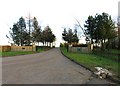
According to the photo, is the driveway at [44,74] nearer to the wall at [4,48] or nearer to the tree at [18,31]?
the wall at [4,48]

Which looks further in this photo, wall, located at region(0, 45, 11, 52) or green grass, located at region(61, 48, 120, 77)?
wall, located at region(0, 45, 11, 52)

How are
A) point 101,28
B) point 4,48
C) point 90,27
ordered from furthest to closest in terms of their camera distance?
point 90,27 < point 4,48 < point 101,28

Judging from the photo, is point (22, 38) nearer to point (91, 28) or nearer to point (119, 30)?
point (91, 28)

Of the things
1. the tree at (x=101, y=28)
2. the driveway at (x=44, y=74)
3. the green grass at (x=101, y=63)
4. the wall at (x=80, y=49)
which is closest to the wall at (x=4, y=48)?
the wall at (x=80, y=49)

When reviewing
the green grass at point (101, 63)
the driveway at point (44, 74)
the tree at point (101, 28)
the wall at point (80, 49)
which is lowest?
the driveway at point (44, 74)

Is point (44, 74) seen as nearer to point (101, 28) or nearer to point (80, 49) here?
point (80, 49)

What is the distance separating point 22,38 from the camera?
9531 cm

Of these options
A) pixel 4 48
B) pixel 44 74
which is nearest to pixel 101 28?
pixel 4 48

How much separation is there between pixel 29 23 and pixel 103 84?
67.2 metres

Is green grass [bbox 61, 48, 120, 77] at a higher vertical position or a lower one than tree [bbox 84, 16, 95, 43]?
lower

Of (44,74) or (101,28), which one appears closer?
(44,74)

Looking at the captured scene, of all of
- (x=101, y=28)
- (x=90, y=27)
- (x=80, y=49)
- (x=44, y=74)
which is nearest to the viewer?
(x=44, y=74)

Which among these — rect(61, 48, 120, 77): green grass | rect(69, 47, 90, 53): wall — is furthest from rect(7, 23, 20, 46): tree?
rect(61, 48, 120, 77): green grass

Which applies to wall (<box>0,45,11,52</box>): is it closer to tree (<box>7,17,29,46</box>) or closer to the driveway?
tree (<box>7,17,29,46</box>)
